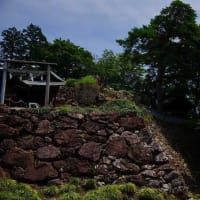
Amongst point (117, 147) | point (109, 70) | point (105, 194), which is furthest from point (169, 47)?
point (109, 70)

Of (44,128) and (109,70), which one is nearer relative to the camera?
(44,128)

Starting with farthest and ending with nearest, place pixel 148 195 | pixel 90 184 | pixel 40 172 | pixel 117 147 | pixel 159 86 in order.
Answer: pixel 159 86 < pixel 117 147 < pixel 40 172 < pixel 90 184 < pixel 148 195

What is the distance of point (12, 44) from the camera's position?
4259cm

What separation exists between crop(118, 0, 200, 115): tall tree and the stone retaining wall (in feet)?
35.0

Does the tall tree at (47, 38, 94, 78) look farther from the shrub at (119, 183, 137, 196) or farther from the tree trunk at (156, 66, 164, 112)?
the shrub at (119, 183, 137, 196)

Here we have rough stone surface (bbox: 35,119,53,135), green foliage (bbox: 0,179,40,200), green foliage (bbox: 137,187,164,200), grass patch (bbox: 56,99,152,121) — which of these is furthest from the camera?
grass patch (bbox: 56,99,152,121)

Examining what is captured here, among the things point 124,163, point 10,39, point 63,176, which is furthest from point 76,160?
point 10,39

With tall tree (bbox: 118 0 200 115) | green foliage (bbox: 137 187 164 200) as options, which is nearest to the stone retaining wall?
green foliage (bbox: 137 187 164 200)

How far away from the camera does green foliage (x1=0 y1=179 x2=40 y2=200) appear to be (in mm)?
12555

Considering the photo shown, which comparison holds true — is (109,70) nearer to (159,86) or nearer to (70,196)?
(159,86)

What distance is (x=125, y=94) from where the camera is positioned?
22.6m

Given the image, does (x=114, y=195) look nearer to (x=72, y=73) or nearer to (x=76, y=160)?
(x=76, y=160)

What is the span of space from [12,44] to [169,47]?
68.9ft

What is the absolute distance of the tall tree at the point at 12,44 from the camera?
42.2 metres
